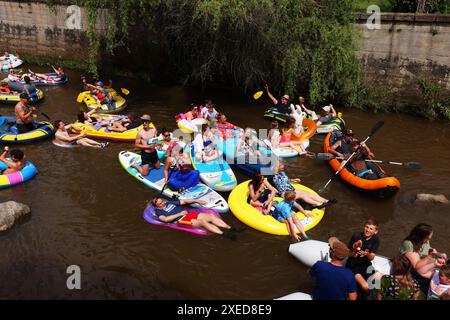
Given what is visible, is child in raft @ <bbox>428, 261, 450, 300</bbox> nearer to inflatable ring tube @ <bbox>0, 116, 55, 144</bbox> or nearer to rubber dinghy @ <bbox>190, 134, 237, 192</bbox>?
rubber dinghy @ <bbox>190, 134, 237, 192</bbox>

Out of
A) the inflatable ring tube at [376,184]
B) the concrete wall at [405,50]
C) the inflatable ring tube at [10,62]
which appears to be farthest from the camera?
the inflatable ring tube at [10,62]

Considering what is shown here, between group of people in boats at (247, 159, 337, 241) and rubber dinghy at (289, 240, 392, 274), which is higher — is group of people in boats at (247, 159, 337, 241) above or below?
above

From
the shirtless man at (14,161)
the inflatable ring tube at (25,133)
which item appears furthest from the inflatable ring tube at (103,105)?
the shirtless man at (14,161)

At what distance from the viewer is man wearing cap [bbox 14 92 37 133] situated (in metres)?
10.5

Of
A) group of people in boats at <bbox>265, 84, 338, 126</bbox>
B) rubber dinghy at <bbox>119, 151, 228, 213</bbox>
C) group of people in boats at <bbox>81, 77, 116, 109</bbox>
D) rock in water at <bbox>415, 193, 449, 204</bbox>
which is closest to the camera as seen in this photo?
rubber dinghy at <bbox>119, 151, 228, 213</bbox>

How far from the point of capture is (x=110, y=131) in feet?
36.7

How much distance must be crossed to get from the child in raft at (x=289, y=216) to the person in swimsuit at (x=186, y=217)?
0.99 metres

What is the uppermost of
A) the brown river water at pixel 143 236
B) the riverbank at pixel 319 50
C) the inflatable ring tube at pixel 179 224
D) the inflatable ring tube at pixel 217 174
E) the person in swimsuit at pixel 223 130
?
the riverbank at pixel 319 50

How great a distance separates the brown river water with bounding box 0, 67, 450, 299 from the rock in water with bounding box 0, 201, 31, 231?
0.51ft

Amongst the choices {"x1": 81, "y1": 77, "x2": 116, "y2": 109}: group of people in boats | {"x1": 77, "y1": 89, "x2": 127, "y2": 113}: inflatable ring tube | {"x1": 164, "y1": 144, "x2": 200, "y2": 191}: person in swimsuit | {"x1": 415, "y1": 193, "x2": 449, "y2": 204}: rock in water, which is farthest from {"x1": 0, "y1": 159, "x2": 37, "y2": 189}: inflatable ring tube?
{"x1": 415, "y1": 193, "x2": 449, "y2": 204}: rock in water

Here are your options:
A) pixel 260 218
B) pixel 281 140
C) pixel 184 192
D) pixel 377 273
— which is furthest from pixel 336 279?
pixel 281 140

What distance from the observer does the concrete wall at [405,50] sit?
12195 millimetres

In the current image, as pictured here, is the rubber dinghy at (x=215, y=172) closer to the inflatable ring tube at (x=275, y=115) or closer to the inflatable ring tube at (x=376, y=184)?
the inflatable ring tube at (x=376, y=184)
